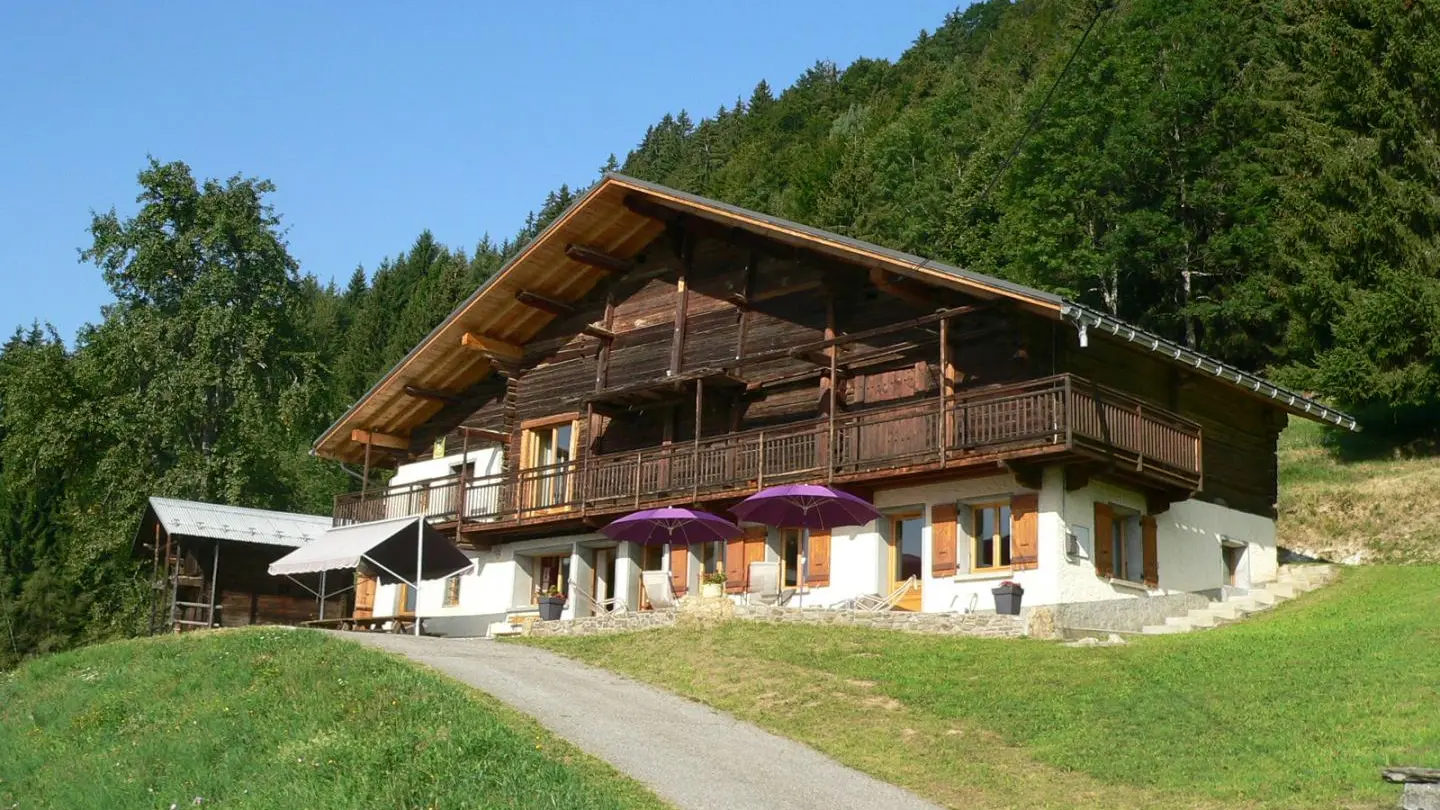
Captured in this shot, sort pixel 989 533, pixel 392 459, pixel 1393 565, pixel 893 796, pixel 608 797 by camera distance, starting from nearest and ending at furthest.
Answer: pixel 608 797, pixel 893 796, pixel 989 533, pixel 1393 565, pixel 392 459

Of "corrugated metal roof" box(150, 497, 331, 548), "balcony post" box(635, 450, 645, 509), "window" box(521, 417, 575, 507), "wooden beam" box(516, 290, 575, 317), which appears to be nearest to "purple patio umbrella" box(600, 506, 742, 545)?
"balcony post" box(635, 450, 645, 509)

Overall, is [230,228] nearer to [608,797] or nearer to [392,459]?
[392,459]

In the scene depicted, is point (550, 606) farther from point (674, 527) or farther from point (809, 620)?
point (809, 620)

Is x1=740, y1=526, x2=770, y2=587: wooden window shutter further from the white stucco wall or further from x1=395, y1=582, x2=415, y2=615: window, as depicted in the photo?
x1=395, y1=582, x2=415, y2=615: window

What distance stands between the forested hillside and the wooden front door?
1417 cm

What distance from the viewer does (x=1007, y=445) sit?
81.6 feet

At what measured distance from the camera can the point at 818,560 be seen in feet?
91.7

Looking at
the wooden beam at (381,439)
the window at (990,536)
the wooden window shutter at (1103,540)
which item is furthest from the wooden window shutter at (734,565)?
the wooden beam at (381,439)

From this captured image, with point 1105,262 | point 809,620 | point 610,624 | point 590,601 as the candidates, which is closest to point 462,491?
point 590,601

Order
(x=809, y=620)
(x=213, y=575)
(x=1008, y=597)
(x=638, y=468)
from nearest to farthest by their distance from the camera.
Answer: (x=1008, y=597) → (x=809, y=620) → (x=638, y=468) → (x=213, y=575)

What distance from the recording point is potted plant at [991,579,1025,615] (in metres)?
23.9

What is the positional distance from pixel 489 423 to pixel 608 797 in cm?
2396

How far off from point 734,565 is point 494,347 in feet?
30.4

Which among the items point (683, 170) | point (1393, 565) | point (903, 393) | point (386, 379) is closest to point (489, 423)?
point (386, 379)
